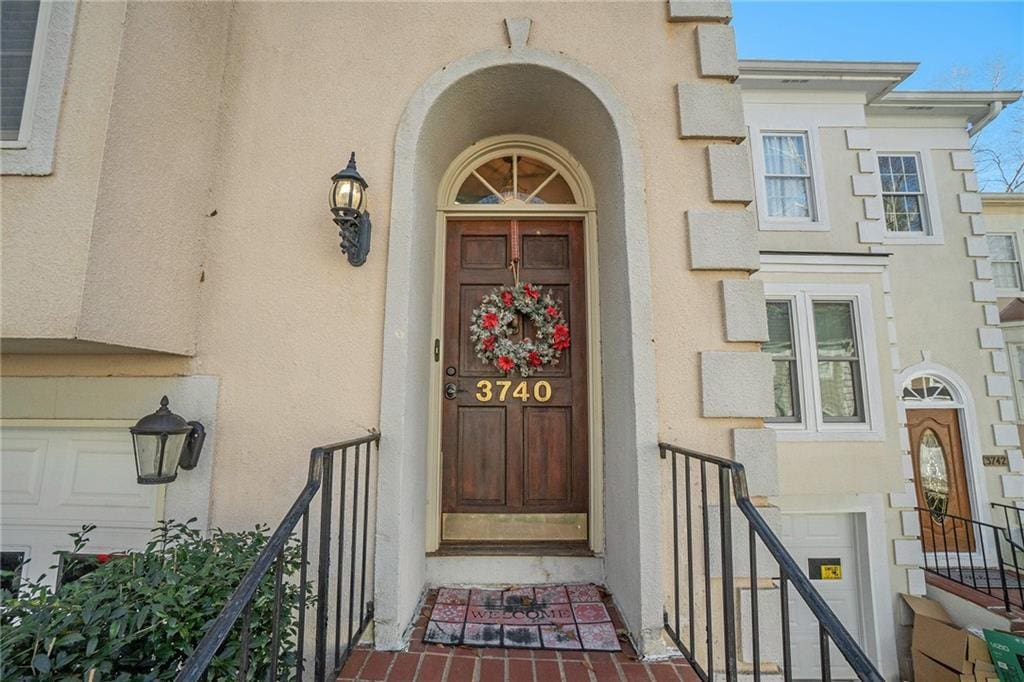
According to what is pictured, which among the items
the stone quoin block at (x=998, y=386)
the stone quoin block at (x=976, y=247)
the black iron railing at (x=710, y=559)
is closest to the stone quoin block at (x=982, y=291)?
the stone quoin block at (x=976, y=247)

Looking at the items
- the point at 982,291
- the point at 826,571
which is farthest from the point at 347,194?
the point at 982,291

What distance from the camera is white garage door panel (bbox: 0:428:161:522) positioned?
7.85 ft

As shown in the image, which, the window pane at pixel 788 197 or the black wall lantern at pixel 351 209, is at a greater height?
the window pane at pixel 788 197

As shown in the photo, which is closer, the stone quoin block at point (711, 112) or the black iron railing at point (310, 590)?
the black iron railing at point (310, 590)

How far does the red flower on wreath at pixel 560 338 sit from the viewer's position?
305 cm

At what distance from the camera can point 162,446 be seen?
2100mm

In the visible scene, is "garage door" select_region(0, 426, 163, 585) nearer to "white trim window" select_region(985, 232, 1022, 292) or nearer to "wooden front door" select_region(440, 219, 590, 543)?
"wooden front door" select_region(440, 219, 590, 543)

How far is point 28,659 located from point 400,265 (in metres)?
1.89

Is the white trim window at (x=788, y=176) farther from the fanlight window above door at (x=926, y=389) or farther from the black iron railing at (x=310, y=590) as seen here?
the black iron railing at (x=310, y=590)

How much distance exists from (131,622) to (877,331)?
25.4ft

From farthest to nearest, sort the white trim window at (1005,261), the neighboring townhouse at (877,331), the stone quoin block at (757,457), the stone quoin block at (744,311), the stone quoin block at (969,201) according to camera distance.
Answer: the white trim window at (1005,261) → the stone quoin block at (969,201) → the neighboring townhouse at (877,331) → the stone quoin block at (744,311) → the stone quoin block at (757,457)

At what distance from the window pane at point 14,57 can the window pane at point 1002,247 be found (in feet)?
39.4

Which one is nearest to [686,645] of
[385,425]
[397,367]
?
[385,425]

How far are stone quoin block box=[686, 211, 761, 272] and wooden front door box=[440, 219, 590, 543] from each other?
0.92 m
